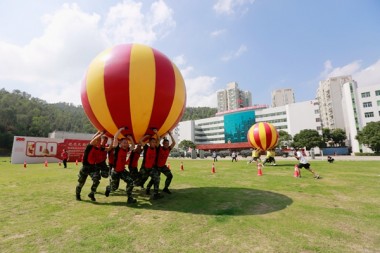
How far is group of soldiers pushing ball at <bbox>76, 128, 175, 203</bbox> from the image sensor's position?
6695mm

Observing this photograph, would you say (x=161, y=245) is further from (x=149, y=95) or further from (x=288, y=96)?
(x=288, y=96)

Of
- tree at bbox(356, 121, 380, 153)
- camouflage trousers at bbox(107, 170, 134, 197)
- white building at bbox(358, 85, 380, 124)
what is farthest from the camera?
white building at bbox(358, 85, 380, 124)

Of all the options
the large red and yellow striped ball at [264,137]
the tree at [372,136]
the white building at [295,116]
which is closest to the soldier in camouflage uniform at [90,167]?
the large red and yellow striped ball at [264,137]

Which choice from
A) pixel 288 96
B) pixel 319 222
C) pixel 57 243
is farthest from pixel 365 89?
pixel 288 96

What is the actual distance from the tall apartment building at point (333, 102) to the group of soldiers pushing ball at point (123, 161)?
100312 millimetres

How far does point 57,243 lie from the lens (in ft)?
12.1

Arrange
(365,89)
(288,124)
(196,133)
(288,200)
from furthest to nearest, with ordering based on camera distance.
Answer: (196,133) < (288,124) < (365,89) < (288,200)

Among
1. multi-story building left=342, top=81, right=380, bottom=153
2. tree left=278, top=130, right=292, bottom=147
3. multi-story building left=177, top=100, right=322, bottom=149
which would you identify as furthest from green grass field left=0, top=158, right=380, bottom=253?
multi-story building left=177, top=100, right=322, bottom=149

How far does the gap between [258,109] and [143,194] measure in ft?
275

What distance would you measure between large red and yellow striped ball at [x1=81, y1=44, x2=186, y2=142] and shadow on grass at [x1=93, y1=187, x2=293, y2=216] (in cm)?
201

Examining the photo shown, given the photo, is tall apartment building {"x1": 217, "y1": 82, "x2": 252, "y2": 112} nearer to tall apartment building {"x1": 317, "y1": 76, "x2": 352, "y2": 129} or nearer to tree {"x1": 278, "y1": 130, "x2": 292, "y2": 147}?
tall apartment building {"x1": 317, "y1": 76, "x2": 352, "y2": 129}

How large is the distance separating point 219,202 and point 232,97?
14029cm

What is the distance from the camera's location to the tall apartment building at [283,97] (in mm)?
144375

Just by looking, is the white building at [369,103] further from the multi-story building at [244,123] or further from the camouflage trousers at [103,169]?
the camouflage trousers at [103,169]
